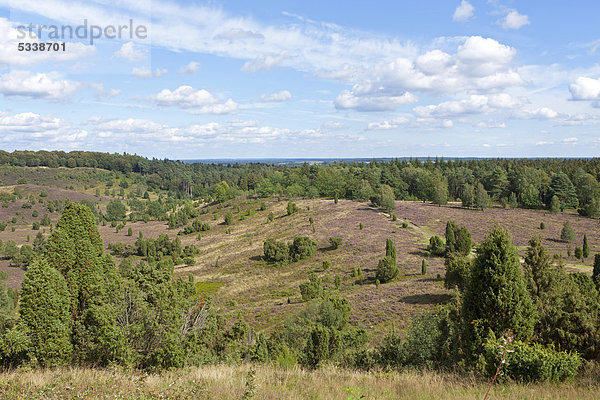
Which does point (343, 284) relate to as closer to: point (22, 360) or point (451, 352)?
point (451, 352)

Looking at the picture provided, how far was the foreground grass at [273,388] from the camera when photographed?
25.6 ft

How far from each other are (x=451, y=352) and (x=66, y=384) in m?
15.4

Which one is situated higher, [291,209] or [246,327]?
[291,209]

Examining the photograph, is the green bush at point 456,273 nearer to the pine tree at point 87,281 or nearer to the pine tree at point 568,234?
the pine tree at point 87,281

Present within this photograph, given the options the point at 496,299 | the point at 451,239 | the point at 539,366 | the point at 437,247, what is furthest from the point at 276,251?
the point at 539,366

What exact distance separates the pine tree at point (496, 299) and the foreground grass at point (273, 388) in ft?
12.2

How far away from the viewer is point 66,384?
862 cm

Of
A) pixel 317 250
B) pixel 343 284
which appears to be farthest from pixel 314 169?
pixel 343 284

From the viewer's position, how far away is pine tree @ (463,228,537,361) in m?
12.9

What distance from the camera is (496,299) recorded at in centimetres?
1307

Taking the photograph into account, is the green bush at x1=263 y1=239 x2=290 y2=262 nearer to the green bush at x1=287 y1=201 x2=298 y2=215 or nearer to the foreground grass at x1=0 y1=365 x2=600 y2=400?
the green bush at x1=287 y1=201 x2=298 y2=215

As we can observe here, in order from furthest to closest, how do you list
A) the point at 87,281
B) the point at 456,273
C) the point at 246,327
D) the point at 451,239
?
the point at 451,239, the point at 456,273, the point at 246,327, the point at 87,281

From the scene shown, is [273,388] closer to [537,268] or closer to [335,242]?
[537,268]

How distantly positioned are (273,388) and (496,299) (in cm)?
900
